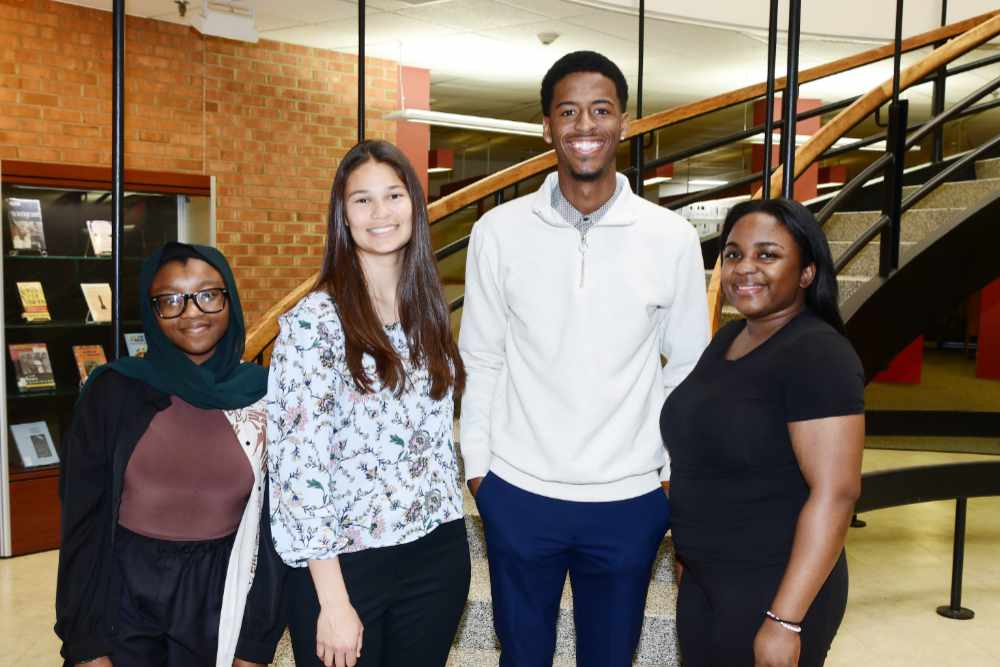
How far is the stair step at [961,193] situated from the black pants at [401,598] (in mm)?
2782

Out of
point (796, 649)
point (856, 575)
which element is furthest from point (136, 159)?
point (796, 649)

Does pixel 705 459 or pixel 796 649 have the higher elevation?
pixel 705 459

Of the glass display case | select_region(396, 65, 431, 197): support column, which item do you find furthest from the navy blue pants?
select_region(396, 65, 431, 197): support column

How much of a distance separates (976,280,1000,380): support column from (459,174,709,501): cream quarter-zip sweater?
11736 millimetres

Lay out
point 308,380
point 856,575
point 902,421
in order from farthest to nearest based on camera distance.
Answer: point 902,421
point 856,575
point 308,380

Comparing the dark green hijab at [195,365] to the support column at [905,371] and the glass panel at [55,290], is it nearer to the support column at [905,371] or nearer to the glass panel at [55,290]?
the glass panel at [55,290]

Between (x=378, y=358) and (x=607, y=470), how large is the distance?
540mm

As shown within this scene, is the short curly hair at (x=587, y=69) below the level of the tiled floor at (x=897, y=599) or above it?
above

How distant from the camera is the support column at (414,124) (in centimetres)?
793

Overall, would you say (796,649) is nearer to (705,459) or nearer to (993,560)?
(705,459)

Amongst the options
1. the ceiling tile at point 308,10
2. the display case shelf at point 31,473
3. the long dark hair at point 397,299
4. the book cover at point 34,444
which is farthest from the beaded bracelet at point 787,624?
the ceiling tile at point 308,10

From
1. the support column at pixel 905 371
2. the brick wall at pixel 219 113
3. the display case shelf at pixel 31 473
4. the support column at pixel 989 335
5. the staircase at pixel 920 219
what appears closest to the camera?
the staircase at pixel 920 219

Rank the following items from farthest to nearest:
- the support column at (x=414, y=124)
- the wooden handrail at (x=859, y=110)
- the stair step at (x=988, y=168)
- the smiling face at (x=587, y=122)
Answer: the support column at (x=414, y=124) < the stair step at (x=988, y=168) < the wooden handrail at (x=859, y=110) < the smiling face at (x=587, y=122)

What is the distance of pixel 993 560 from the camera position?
4918 mm
